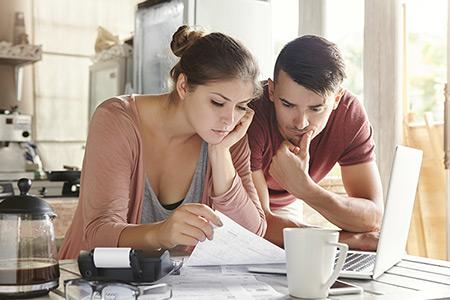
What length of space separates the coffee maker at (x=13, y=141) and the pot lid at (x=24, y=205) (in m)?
2.90

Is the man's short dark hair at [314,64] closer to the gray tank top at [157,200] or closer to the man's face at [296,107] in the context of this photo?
the man's face at [296,107]

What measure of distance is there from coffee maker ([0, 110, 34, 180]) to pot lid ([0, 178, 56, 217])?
2.90m

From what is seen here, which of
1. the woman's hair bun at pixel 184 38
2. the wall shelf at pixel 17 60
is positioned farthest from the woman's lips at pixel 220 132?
the wall shelf at pixel 17 60

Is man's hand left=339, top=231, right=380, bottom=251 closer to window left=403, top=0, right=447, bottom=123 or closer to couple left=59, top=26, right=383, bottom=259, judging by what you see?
couple left=59, top=26, right=383, bottom=259

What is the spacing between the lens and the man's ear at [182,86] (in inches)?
68.4

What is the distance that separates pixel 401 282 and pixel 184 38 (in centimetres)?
87

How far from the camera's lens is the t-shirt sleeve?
221 cm

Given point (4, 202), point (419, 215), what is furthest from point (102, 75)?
point (4, 202)

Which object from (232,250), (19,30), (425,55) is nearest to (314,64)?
(232,250)

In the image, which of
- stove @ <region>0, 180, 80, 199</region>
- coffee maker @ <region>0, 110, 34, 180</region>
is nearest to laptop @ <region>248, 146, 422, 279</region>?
stove @ <region>0, 180, 80, 199</region>

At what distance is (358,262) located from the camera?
1.49 meters

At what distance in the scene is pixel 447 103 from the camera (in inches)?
111

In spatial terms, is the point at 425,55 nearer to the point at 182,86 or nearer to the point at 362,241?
the point at 362,241

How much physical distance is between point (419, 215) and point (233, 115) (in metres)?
1.69
